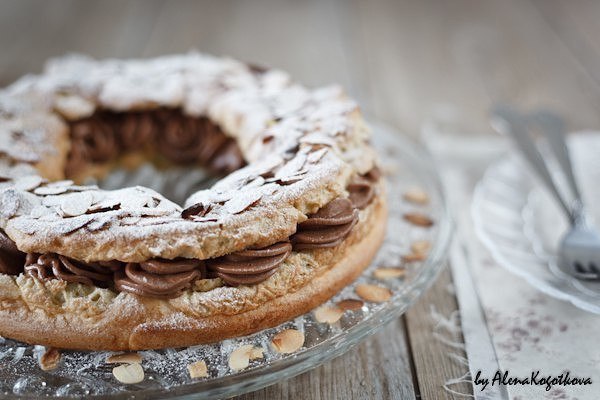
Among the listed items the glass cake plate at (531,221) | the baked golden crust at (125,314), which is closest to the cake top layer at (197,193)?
the baked golden crust at (125,314)

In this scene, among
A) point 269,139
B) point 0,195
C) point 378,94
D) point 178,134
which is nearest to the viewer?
point 0,195

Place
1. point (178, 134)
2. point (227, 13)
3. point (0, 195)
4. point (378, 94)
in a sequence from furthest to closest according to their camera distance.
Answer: point (227, 13), point (378, 94), point (178, 134), point (0, 195)

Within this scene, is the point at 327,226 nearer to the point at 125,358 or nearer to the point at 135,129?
the point at 125,358

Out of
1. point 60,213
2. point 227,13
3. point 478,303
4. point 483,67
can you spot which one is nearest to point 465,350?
point 478,303

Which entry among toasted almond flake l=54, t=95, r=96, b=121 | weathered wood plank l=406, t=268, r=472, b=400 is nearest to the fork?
weathered wood plank l=406, t=268, r=472, b=400

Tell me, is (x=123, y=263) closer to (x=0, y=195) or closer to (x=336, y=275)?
(x=0, y=195)

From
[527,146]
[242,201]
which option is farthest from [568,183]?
[242,201]
